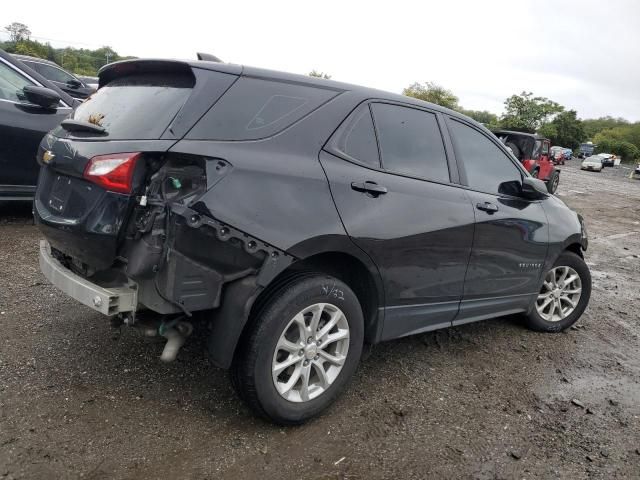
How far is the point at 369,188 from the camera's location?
2846 millimetres

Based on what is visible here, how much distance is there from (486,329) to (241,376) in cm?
270

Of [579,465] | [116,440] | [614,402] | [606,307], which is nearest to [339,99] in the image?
[116,440]

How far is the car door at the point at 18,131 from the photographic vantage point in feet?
16.5

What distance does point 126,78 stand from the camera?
2.96 meters

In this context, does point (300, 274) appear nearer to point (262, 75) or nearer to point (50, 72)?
point (262, 75)

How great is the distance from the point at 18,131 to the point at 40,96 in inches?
16.2

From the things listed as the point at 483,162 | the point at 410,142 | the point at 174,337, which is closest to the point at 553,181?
the point at 483,162

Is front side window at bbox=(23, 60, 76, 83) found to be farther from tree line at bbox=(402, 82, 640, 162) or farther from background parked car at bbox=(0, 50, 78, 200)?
tree line at bbox=(402, 82, 640, 162)

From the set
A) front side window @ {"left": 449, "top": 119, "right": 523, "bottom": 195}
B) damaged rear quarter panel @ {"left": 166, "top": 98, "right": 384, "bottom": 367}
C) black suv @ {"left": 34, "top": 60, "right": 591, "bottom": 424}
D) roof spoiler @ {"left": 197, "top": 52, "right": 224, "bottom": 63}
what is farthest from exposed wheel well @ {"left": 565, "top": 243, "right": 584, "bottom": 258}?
roof spoiler @ {"left": 197, "top": 52, "right": 224, "bottom": 63}

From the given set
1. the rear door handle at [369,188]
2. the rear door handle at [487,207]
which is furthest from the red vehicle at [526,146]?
the rear door handle at [369,188]

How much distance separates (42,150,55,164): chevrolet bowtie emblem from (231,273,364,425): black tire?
4.61 feet

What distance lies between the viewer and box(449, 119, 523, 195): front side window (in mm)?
3554

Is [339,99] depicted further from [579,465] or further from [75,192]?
[579,465]

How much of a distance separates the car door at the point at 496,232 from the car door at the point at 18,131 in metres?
4.12
